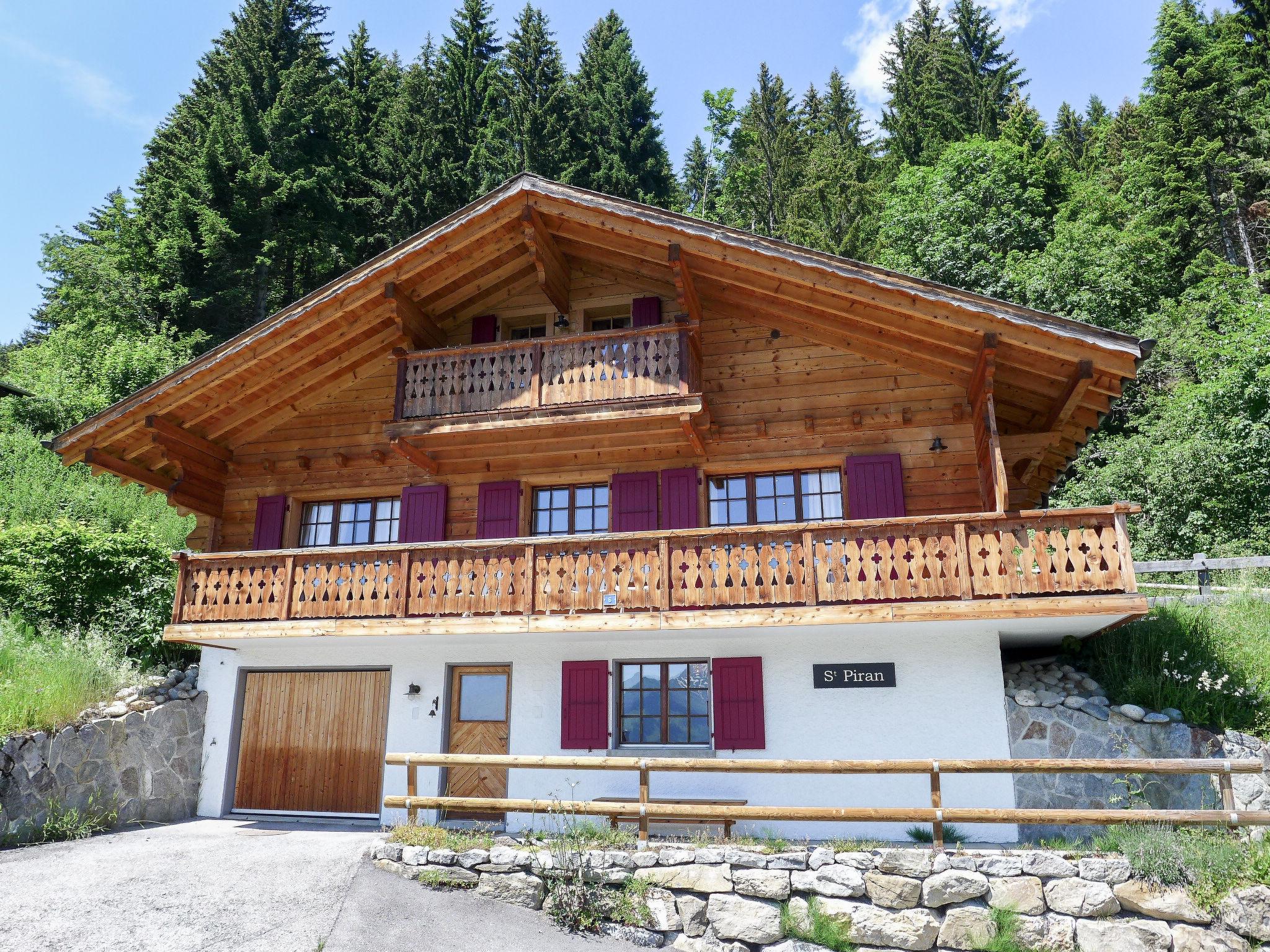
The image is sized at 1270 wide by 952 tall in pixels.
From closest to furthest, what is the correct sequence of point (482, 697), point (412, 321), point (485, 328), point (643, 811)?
1. point (643, 811)
2. point (482, 697)
3. point (412, 321)
4. point (485, 328)

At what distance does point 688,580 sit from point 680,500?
2110mm

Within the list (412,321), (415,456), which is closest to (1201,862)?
(415,456)

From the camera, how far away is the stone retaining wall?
7.21m

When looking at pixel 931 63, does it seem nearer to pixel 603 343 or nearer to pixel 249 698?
pixel 603 343

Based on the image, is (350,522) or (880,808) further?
(350,522)

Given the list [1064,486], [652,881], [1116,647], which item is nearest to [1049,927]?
[652,881]

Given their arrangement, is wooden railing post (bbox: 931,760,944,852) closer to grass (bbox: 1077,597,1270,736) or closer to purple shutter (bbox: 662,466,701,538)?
grass (bbox: 1077,597,1270,736)

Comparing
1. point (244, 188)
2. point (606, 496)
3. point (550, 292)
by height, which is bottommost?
point (606, 496)

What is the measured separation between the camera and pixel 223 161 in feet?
88.7

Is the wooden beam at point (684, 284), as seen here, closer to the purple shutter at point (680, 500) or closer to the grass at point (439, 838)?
the purple shutter at point (680, 500)

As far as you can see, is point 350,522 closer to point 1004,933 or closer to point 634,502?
point 634,502

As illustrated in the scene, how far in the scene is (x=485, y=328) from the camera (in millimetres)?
14539

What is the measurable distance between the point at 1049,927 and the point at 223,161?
28928mm

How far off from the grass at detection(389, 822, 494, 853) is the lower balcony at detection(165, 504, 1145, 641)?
2790 mm
